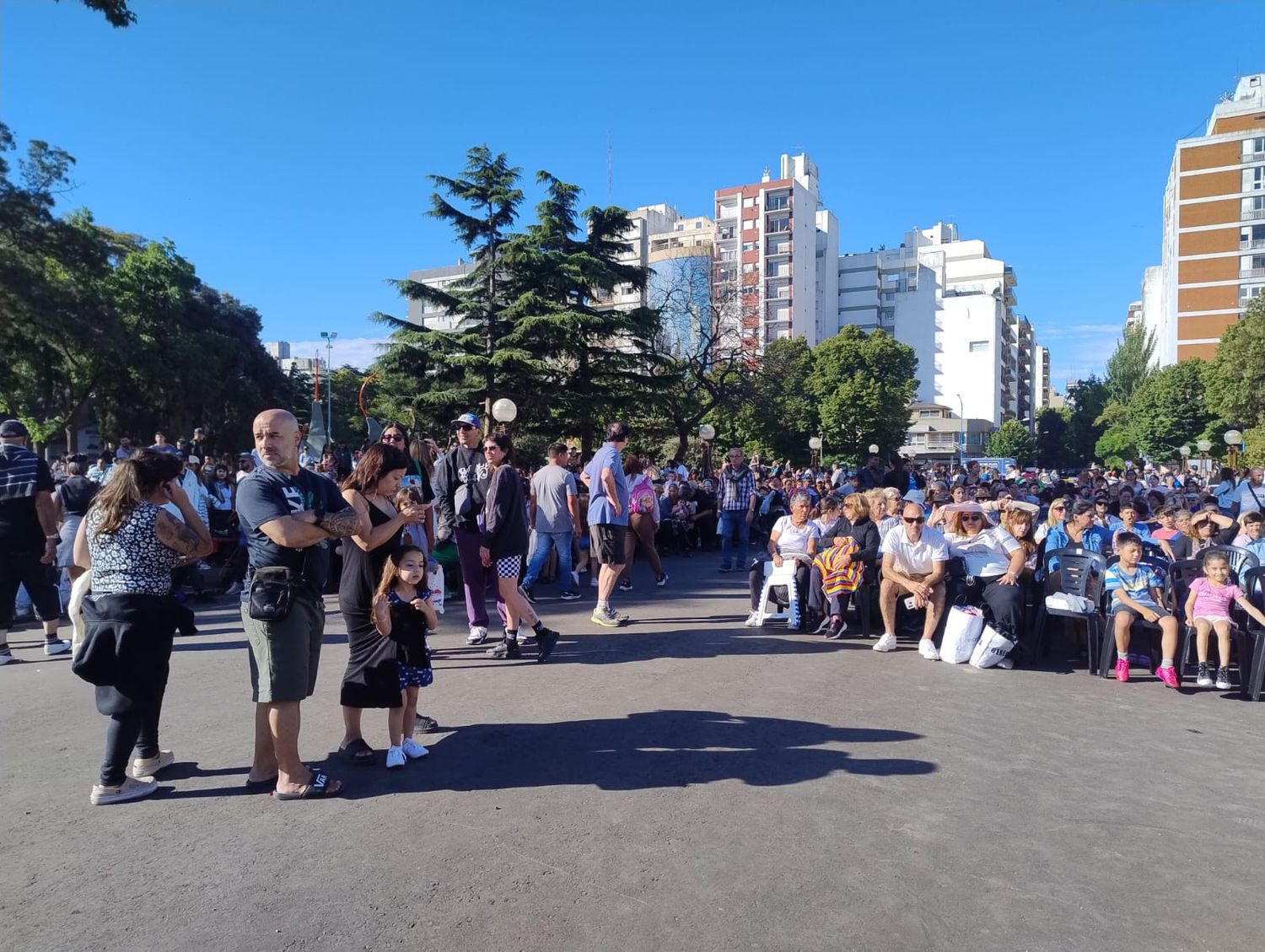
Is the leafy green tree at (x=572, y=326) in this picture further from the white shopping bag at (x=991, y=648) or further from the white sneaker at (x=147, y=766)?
the white sneaker at (x=147, y=766)

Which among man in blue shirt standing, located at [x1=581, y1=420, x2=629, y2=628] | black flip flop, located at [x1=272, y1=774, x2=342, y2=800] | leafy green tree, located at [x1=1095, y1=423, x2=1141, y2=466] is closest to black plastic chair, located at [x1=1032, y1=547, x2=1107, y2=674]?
man in blue shirt standing, located at [x1=581, y1=420, x2=629, y2=628]

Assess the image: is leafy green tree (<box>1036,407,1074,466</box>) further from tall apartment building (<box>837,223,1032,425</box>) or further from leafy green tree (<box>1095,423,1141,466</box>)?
leafy green tree (<box>1095,423,1141,466</box>)

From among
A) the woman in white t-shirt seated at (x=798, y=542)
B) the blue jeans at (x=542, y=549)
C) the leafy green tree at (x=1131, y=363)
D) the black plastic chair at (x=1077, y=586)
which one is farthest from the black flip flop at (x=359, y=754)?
Answer: the leafy green tree at (x=1131, y=363)

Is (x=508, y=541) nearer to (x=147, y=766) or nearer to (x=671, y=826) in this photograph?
(x=147, y=766)

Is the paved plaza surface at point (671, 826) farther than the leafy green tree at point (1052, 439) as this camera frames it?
No

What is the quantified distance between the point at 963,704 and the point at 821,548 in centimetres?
276

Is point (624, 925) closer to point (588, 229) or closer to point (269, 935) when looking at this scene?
point (269, 935)

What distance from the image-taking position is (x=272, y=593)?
3.49m

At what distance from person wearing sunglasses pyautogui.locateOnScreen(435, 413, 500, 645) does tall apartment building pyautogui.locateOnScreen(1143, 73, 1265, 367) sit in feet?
230

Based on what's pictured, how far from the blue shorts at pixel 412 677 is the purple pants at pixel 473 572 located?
2063 mm

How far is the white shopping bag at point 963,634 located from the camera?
21.3 feet

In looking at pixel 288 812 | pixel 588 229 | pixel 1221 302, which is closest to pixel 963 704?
pixel 288 812

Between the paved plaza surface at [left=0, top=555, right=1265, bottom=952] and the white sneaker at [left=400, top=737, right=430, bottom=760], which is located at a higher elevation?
the white sneaker at [left=400, top=737, right=430, bottom=760]

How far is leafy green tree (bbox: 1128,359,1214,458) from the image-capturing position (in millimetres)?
45656
